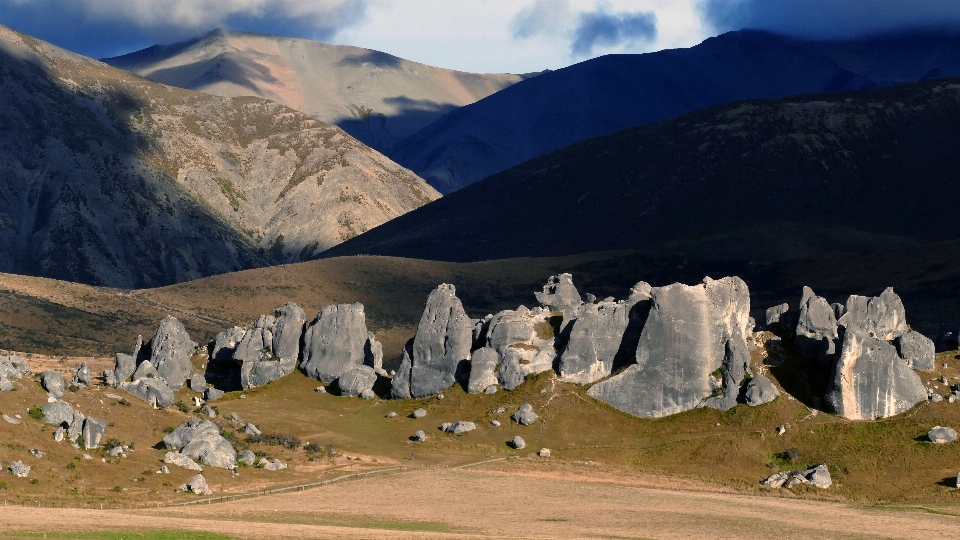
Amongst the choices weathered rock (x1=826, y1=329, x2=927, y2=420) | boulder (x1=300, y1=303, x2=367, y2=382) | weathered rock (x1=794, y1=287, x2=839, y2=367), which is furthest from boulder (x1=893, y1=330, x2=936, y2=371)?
boulder (x1=300, y1=303, x2=367, y2=382)

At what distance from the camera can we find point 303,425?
294ft

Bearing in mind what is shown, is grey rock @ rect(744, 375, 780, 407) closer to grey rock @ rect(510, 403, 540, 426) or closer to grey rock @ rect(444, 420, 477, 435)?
grey rock @ rect(510, 403, 540, 426)

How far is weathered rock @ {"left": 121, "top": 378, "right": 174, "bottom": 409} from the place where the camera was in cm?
8756

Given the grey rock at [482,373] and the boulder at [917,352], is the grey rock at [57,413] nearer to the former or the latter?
the grey rock at [482,373]

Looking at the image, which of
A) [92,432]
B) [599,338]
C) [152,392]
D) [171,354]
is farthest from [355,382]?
[92,432]

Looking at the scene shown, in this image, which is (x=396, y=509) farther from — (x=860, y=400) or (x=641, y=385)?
(x=860, y=400)

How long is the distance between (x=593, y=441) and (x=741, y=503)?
15399mm

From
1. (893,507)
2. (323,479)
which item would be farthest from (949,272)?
(323,479)

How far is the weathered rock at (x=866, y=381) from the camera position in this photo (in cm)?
8456

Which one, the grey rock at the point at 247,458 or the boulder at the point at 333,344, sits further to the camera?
the boulder at the point at 333,344

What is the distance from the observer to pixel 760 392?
Answer: 283ft

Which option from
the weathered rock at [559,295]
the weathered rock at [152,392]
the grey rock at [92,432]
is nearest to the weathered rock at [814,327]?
the weathered rock at [559,295]

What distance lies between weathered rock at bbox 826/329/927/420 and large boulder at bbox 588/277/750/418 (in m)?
7.02

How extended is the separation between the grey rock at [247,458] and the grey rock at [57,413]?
986cm
